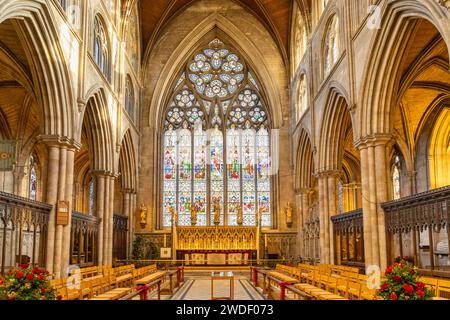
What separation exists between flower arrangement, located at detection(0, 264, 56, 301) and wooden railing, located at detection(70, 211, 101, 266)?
37.4ft

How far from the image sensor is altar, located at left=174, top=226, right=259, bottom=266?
28.8 m

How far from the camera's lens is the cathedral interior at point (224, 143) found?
1488 cm

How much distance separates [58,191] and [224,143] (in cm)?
1756

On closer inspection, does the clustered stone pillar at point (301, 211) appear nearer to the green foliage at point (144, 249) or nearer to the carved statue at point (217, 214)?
the carved statue at point (217, 214)

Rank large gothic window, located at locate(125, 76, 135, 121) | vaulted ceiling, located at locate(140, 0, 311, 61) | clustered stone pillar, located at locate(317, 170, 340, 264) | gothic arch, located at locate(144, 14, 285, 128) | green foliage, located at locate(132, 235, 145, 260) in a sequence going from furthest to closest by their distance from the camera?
gothic arch, located at locate(144, 14, 285, 128) < vaulted ceiling, located at locate(140, 0, 311, 61) < green foliage, located at locate(132, 235, 145, 260) < large gothic window, located at locate(125, 76, 135, 121) < clustered stone pillar, located at locate(317, 170, 340, 264)

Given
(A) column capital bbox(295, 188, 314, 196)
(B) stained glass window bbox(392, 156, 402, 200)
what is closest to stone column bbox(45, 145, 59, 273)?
(A) column capital bbox(295, 188, 314, 196)

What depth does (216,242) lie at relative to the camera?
96.7 feet

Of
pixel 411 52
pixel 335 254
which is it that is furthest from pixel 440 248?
pixel 411 52

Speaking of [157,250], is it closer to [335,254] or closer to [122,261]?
[122,261]

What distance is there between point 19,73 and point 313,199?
60.2 feet

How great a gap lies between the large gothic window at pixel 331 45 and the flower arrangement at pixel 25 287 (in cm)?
1623

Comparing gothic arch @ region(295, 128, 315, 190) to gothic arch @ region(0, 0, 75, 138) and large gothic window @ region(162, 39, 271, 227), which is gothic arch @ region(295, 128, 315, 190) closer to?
large gothic window @ region(162, 39, 271, 227)

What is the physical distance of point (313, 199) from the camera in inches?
1155

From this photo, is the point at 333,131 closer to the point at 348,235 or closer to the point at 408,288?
the point at 348,235
